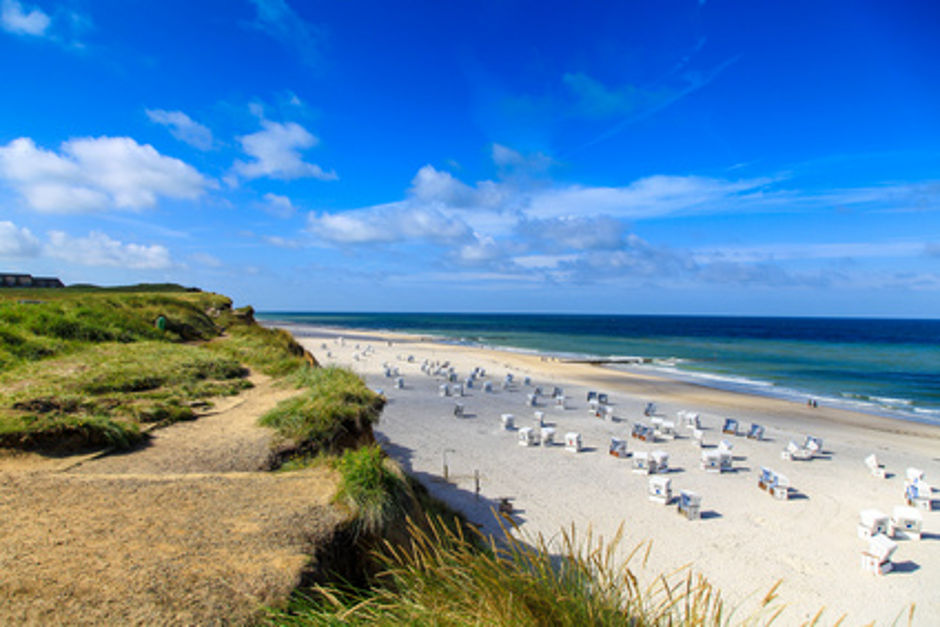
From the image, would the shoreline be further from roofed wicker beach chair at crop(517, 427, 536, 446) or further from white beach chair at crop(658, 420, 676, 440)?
roofed wicker beach chair at crop(517, 427, 536, 446)

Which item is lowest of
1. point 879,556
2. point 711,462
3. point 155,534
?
point 879,556

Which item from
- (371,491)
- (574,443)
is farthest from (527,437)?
(371,491)

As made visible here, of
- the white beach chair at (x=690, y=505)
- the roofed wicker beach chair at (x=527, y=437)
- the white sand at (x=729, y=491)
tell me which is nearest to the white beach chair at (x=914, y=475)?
the white sand at (x=729, y=491)

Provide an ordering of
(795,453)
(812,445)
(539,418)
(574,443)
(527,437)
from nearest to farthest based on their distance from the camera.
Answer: (795,453)
(574,443)
(812,445)
(527,437)
(539,418)

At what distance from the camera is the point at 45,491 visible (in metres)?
5.07

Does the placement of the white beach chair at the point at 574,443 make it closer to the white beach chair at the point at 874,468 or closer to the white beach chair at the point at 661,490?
the white beach chair at the point at 661,490

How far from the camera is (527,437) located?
54.7 ft

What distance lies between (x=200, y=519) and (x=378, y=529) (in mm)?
1732

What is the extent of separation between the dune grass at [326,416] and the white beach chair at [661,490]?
25.5ft

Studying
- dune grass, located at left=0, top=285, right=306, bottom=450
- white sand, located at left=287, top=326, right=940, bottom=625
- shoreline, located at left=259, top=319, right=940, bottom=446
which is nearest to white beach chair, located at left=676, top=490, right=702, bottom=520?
white sand, located at left=287, top=326, right=940, bottom=625

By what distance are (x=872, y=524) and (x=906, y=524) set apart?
1246 mm

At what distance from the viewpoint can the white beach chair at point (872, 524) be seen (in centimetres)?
1041

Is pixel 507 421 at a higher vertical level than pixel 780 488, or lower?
higher

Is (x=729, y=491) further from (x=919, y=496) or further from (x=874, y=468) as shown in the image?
(x=874, y=468)
